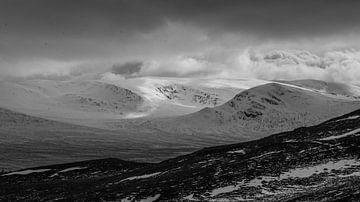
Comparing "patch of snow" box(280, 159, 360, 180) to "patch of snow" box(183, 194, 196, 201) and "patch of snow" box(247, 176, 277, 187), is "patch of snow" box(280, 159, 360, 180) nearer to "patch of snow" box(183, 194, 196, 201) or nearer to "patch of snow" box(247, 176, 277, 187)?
"patch of snow" box(247, 176, 277, 187)

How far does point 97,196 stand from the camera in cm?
6550

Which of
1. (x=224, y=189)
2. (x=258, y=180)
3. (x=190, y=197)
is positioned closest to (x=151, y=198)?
(x=190, y=197)

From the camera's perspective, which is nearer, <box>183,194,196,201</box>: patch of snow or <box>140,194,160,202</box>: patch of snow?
<box>183,194,196,201</box>: patch of snow

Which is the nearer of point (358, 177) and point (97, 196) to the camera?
point (358, 177)

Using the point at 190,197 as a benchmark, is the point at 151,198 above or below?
below

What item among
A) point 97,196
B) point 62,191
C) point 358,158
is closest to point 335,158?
point 358,158

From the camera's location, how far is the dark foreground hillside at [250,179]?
53688 mm

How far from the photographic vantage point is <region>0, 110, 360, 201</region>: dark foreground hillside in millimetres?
53688

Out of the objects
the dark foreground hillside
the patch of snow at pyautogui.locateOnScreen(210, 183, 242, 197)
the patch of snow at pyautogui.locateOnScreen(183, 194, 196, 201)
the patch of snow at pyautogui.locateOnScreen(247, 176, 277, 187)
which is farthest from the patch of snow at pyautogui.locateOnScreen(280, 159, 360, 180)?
the patch of snow at pyautogui.locateOnScreen(183, 194, 196, 201)

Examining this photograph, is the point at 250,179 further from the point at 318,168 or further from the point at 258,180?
the point at 318,168

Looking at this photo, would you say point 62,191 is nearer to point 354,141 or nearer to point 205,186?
point 205,186

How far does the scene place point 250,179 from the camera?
6012 centimetres

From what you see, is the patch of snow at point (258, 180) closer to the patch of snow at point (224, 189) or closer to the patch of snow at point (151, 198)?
the patch of snow at point (224, 189)

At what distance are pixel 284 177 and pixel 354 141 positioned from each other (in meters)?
14.5
